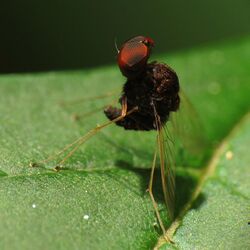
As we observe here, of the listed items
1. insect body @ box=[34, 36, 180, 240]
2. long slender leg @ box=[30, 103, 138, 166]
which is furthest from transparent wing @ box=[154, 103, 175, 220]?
long slender leg @ box=[30, 103, 138, 166]

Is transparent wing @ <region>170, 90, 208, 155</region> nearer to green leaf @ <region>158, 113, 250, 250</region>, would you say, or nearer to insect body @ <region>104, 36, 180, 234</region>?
green leaf @ <region>158, 113, 250, 250</region>

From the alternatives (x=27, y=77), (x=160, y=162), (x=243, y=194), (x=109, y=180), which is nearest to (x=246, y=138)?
(x=243, y=194)

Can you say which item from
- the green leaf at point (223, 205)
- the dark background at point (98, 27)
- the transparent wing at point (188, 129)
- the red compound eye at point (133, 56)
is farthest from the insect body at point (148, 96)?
the dark background at point (98, 27)

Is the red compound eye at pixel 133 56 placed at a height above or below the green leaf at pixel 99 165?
above

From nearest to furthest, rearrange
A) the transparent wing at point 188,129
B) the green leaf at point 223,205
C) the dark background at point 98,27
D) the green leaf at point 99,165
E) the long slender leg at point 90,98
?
the green leaf at point 99,165 < the green leaf at point 223,205 < the transparent wing at point 188,129 < the long slender leg at point 90,98 < the dark background at point 98,27

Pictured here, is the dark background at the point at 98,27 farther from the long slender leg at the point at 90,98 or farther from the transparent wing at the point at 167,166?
the transparent wing at the point at 167,166
